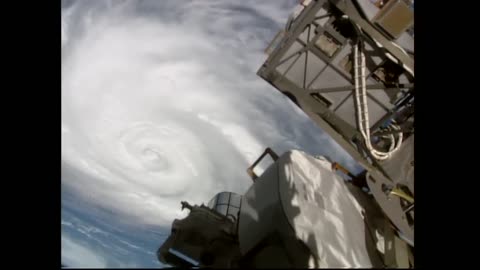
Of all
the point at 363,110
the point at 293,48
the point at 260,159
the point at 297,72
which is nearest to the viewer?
the point at 260,159

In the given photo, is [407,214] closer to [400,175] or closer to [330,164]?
[400,175]

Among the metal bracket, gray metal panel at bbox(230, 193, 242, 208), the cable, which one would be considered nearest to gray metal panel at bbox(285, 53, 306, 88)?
the cable

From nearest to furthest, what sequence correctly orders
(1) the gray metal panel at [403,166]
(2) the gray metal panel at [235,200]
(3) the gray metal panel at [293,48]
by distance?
(1) the gray metal panel at [403,166]
(2) the gray metal panel at [235,200]
(3) the gray metal panel at [293,48]

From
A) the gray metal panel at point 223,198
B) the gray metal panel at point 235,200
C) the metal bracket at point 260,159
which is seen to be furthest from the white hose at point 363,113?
the gray metal panel at point 223,198

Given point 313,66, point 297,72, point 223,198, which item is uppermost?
point 313,66

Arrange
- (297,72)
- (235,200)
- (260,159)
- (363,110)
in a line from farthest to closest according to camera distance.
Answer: (297,72) → (235,200) → (363,110) → (260,159)

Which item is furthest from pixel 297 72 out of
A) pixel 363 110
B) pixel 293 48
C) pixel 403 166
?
pixel 403 166

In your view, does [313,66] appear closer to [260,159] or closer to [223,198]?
[260,159]

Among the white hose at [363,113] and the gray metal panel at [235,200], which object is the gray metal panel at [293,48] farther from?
the gray metal panel at [235,200]

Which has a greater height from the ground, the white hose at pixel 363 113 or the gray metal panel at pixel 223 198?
the white hose at pixel 363 113

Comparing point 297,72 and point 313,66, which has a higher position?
point 313,66
